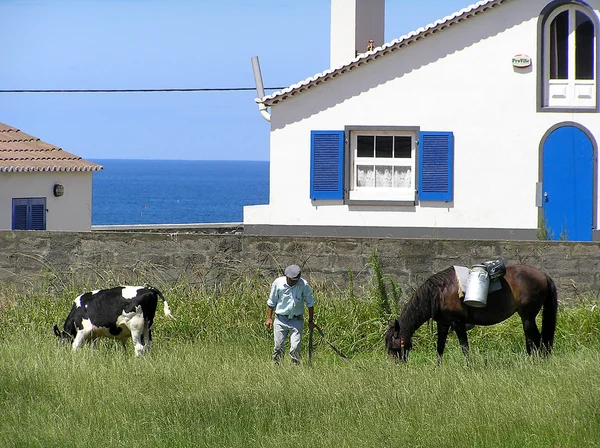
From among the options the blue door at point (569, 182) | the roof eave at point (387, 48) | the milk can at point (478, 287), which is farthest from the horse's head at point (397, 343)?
the roof eave at point (387, 48)

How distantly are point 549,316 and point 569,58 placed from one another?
9.57 m

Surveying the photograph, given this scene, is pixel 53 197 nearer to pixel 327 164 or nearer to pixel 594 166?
pixel 327 164

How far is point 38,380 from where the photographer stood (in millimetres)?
11781

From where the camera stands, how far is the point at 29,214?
25.9 m

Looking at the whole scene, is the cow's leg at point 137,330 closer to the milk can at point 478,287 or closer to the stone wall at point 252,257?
the stone wall at point 252,257

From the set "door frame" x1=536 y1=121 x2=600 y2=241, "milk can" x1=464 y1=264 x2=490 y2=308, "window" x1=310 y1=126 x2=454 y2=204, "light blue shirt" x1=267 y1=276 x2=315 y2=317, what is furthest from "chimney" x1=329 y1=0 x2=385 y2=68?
"milk can" x1=464 y1=264 x2=490 y2=308

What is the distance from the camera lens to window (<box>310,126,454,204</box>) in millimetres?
21297

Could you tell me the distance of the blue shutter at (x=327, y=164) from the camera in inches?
848

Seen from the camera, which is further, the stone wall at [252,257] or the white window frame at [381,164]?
the white window frame at [381,164]

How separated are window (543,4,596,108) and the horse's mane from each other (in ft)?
30.4

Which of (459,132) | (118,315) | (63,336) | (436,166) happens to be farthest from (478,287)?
(459,132)

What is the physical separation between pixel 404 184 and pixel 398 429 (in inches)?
487

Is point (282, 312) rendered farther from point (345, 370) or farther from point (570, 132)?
point (570, 132)

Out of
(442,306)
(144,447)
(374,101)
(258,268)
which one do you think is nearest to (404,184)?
(374,101)
